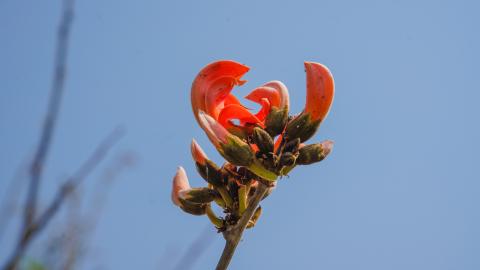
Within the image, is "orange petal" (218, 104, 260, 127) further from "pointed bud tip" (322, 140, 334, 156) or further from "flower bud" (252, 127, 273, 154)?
"pointed bud tip" (322, 140, 334, 156)

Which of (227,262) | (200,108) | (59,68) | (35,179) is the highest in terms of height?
(200,108)

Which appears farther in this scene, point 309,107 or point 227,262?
point 309,107

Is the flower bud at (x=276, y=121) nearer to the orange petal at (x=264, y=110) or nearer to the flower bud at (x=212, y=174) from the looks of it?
the orange petal at (x=264, y=110)

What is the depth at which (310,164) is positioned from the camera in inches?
98.9

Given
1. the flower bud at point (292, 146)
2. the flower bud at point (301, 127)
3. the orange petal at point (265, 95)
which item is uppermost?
the orange petal at point (265, 95)

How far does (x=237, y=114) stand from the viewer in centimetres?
262

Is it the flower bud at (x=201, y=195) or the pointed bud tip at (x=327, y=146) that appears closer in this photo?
the pointed bud tip at (x=327, y=146)

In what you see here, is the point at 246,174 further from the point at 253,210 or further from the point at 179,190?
the point at 179,190

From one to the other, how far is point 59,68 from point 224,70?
143 cm

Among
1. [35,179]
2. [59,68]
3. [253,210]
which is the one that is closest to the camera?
[35,179]

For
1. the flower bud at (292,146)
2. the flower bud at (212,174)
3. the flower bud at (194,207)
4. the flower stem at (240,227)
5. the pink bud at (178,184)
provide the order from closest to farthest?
the flower stem at (240,227) → the flower bud at (292,146) → the flower bud at (212,174) → the flower bud at (194,207) → the pink bud at (178,184)

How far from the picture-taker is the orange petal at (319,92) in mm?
2602

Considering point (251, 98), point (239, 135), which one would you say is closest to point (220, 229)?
point (239, 135)

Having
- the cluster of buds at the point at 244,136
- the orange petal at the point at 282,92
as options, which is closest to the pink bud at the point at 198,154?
the cluster of buds at the point at 244,136
